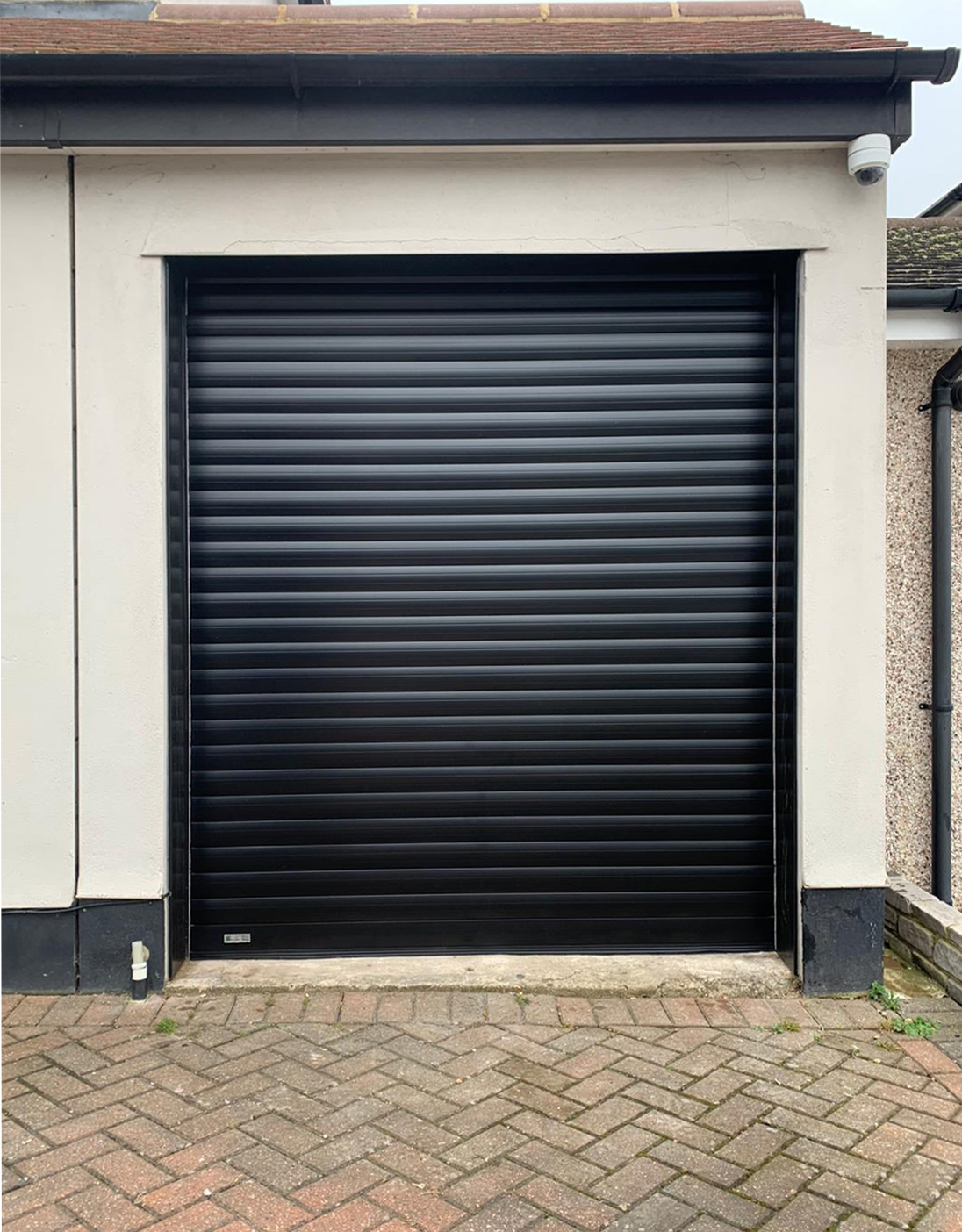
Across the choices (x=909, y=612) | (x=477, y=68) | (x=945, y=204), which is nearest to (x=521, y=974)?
(x=909, y=612)

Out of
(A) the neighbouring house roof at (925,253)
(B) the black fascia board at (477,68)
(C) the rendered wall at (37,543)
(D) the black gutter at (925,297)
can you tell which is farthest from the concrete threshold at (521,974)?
(B) the black fascia board at (477,68)

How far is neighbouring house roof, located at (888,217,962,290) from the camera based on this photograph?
16.1 feet

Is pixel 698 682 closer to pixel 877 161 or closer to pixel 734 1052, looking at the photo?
pixel 734 1052

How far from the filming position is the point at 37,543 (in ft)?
13.9

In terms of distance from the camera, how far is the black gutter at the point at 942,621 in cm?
491

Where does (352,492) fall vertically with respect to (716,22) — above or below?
below

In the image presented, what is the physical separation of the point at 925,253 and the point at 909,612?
2.22 meters

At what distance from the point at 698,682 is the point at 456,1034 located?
184 centimetres

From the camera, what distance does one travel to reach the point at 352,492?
454 cm

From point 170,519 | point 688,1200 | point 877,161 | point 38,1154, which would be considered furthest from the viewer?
point 170,519

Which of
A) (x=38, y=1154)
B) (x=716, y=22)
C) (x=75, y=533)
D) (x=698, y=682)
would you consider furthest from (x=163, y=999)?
(x=716, y=22)

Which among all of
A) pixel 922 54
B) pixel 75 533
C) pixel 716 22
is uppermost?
pixel 716 22

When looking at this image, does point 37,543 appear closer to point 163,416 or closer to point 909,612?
point 163,416

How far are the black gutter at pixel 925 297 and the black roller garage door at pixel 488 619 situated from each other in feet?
2.02
